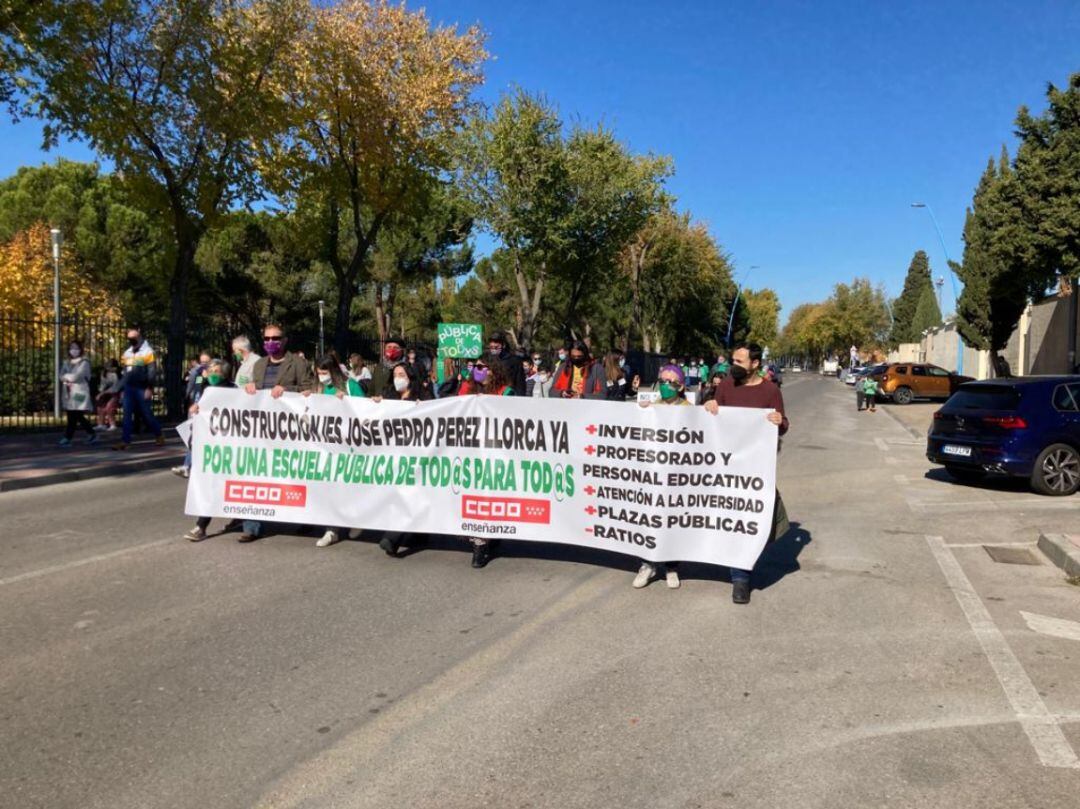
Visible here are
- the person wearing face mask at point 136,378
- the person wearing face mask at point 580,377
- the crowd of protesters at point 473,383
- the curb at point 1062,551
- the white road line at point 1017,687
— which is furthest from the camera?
the person wearing face mask at point 136,378

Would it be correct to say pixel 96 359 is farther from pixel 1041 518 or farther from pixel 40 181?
pixel 1041 518

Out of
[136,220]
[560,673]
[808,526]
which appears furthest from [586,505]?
[136,220]

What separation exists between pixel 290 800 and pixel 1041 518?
902cm

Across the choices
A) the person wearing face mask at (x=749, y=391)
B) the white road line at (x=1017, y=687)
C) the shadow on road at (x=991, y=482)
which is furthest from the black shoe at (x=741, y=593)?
the shadow on road at (x=991, y=482)

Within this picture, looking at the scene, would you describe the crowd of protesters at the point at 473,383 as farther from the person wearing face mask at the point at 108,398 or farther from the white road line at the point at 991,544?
the person wearing face mask at the point at 108,398

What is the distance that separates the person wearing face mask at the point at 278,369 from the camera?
8070 mm

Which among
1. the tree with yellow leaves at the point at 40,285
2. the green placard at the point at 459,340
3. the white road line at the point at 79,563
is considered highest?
the tree with yellow leaves at the point at 40,285

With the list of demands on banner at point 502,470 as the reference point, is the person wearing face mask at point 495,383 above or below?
above

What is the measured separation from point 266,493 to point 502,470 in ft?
7.27

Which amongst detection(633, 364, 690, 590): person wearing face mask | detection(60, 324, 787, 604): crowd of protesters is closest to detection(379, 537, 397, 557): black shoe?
detection(60, 324, 787, 604): crowd of protesters

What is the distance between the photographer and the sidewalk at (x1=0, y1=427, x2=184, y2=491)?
11484 mm

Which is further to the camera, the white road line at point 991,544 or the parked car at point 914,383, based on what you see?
the parked car at point 914,383

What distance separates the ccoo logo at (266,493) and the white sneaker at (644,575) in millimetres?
3005

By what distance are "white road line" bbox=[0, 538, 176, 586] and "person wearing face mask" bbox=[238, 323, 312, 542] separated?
770 mm
